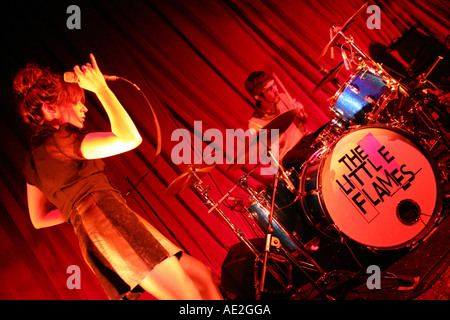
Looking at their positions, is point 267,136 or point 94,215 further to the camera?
point 267,136

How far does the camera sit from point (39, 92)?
124 cm

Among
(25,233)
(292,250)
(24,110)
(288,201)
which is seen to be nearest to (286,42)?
(288,201)

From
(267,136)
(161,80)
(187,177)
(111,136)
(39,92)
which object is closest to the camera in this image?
(111,136)

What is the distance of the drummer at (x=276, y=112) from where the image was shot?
2.97 m

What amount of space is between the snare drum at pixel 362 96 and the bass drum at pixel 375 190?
366 millimetres

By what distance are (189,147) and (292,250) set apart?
1478 millimetres

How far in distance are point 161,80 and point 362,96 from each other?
6.40 ft

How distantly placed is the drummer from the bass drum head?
78 cm

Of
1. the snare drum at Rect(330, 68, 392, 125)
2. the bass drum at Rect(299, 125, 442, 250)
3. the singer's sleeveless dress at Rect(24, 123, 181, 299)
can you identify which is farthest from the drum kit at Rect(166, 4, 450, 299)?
the singer's sleeveless dress at Rect(24, 123, 181, 299)

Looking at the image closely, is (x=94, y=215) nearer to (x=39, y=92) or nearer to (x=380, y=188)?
(x=39, y=92)

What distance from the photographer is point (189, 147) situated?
312 cm

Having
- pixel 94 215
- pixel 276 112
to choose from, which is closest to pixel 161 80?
pixel 276 112

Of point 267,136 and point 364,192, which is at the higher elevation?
point 267,136

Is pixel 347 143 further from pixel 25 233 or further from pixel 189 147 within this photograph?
pixel 25 233
